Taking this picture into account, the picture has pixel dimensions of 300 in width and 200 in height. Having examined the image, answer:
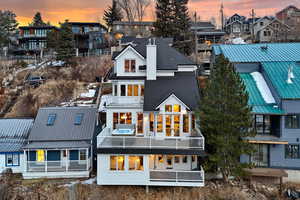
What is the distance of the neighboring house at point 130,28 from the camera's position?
55.9 meters

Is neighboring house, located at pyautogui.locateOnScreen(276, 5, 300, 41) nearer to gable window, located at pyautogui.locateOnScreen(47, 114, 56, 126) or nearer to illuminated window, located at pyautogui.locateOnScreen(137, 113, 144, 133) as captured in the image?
illuminated window, located at pyautogui.locateOnScreen(137, 113, 144, 133)

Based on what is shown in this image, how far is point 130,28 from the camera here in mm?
57219

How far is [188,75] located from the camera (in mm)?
23047

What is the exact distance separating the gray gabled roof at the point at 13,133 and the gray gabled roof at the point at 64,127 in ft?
4.01

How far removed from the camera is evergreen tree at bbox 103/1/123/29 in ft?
208

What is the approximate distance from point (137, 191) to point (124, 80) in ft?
30.4

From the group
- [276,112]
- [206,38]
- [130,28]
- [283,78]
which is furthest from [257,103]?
[130,28]

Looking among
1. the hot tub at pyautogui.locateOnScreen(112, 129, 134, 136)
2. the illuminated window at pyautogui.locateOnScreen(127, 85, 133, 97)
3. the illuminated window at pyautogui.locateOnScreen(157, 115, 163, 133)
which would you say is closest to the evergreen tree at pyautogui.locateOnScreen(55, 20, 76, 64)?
the illuminated window at pyautogui.locateOnScreen(127, 85, 133, 97)

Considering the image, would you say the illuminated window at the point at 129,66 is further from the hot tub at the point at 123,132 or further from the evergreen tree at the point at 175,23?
the evergreen tree at the point at 175,23

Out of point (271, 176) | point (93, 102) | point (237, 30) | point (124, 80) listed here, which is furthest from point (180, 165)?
point (237, 30)

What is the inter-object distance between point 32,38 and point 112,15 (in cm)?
2001

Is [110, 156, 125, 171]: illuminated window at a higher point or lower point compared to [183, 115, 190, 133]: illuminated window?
lower

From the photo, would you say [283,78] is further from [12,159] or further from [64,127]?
[12,159]

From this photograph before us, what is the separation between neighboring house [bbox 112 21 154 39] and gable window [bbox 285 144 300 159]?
41.7 m
